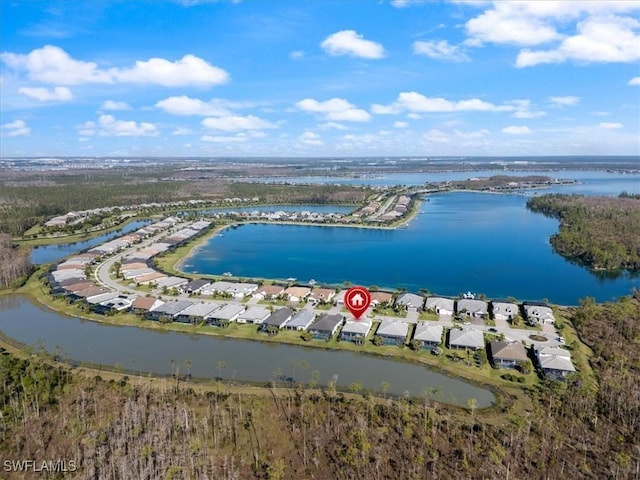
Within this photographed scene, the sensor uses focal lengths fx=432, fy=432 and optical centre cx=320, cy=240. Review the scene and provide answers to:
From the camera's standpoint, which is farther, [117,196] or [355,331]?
[117,196]

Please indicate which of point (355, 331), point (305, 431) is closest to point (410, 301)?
point (355, 331)

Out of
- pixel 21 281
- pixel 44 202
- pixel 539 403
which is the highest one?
pixel 44 202

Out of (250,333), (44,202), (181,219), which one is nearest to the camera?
(250,333)

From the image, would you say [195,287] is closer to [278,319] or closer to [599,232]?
[278,319]

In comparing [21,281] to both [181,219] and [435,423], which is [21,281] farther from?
[435,423]

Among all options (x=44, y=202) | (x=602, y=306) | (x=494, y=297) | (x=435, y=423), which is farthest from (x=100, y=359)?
(x=44, y=202)

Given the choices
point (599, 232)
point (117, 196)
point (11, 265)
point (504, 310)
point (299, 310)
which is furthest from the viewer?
point (117, 196)
